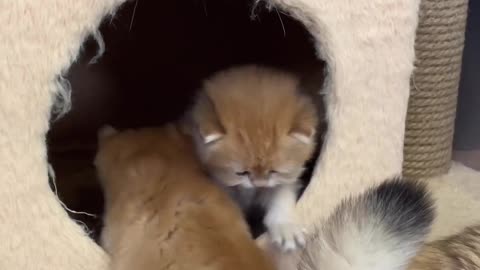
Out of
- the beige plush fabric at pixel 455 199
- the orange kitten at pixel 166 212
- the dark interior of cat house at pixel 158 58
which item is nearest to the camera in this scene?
the orange kitten at pixel 166 212

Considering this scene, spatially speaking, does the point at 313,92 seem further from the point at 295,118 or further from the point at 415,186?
the point at 415,186

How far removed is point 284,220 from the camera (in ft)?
4.30

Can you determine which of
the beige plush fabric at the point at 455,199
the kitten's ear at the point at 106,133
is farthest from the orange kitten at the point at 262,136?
the beige plush fabric at the point at 455,199

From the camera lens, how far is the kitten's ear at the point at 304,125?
1266 mm

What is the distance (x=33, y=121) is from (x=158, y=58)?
780 mm

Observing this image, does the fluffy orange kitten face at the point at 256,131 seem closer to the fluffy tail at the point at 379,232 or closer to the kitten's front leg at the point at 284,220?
the kitten's front leg at the point at 284,220

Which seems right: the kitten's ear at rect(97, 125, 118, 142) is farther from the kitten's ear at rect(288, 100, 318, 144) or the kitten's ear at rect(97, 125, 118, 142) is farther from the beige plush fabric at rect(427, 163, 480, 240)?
the beige plush fabric at rect(427, 163, 480, 240)

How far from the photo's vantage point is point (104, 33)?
1809mm

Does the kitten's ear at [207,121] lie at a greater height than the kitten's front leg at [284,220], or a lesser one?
greater

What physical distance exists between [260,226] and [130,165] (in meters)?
0.30

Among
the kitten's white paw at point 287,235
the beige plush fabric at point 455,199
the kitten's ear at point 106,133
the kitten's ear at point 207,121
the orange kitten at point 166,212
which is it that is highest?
the kitten's ear at point 207,121

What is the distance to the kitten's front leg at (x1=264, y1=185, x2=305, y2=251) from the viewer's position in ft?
4.21

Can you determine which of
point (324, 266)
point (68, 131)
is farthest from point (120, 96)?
point (324, 266)

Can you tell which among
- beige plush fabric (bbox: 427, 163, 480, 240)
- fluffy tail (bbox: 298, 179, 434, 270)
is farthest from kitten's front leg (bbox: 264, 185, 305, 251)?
beige plush fabric (bbox: 427, 163, 480, 240)
